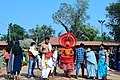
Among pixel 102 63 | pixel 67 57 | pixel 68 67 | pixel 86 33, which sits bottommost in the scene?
pixel 68 67

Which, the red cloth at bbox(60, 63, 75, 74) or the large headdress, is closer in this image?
the red cloth at bbox(60, 63, 75, 74)

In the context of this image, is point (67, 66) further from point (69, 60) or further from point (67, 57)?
point (67, 57)

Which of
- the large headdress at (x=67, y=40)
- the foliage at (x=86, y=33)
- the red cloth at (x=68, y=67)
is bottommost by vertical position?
the red cloth at (x=68, y=67)

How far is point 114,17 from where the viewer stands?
47.2 metres

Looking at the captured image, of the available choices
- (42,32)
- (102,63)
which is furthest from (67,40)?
(42,32)

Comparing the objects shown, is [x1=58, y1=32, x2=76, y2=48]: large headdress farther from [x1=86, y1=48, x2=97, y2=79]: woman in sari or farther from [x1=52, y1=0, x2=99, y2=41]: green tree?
[x1=52, y1=0, x2=99, y2=41]: green tree

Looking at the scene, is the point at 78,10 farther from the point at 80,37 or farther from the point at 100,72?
the point at 100,72

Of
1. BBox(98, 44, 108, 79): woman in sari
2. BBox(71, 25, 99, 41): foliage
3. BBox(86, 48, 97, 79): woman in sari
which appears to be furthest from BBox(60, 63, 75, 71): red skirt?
BBox(71, 25, 99, 41): foliage

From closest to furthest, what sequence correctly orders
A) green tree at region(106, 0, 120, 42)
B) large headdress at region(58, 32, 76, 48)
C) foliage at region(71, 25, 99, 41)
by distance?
large headdress at region(58, 32, 76, 48), green tree at region(106, 0, 120, 42), foliage at region(71, 25, 99, 41)

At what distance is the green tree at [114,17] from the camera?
151ft

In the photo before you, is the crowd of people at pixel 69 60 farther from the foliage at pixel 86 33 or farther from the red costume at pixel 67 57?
the foliage at pixel 86 33

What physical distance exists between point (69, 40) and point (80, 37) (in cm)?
4681

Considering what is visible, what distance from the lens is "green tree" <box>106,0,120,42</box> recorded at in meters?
46.2

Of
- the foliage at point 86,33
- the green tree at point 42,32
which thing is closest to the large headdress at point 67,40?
the foliage at point 86,33
